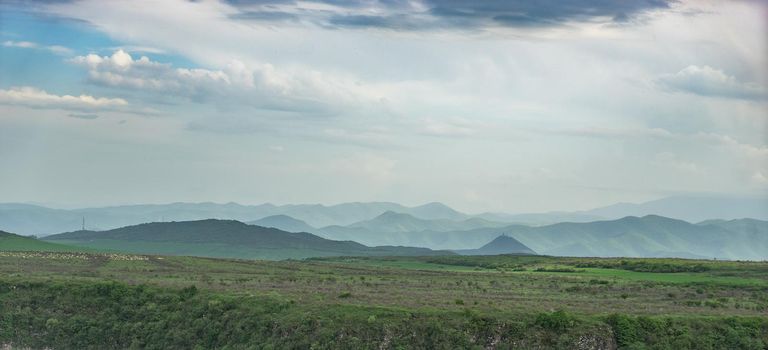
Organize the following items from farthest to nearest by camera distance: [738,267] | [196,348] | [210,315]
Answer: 1. [738,267]
2. [210,315]
3. [196,348]

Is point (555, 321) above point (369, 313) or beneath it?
beneath

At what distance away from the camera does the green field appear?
217ft

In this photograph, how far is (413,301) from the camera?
77750mm

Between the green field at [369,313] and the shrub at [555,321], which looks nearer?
the shrub at [555,321]

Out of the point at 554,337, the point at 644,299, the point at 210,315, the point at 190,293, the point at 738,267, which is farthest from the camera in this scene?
the point at 738,267

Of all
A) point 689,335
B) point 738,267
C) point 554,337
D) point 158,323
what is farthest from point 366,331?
point 738,267

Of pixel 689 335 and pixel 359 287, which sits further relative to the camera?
pixel 359 287

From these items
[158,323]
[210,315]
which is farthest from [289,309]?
[158,323]

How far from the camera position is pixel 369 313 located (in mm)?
69188

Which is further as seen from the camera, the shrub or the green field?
the green field

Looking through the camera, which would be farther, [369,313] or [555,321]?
[369,313]

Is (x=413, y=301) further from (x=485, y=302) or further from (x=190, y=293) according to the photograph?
(x=190, y=293)

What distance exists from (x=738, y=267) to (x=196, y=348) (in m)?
98.5

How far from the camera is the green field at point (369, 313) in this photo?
66.2m
